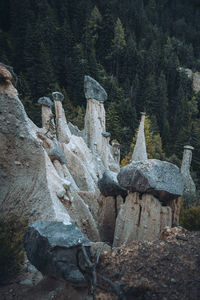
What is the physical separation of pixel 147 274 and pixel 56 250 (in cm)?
126

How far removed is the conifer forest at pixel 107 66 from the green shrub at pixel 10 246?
53.3ft

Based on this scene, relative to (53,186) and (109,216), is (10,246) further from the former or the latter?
(109,216)

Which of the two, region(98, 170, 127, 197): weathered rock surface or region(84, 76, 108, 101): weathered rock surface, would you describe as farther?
region(84, 76, 108, 101): weathered rock surface

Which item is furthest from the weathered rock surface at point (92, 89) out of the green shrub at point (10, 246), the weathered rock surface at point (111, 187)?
the green shrub at point (10, 246)

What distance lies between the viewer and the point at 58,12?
3234 centimetres

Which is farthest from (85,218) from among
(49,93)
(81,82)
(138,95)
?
(138,95)

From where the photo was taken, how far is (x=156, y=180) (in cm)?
428

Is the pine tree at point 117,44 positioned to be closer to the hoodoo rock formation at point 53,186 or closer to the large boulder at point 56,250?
the hoodoo rock formation at point 53,186

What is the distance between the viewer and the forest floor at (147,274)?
2459mm

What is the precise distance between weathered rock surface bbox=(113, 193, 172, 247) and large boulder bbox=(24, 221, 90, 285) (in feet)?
6.54

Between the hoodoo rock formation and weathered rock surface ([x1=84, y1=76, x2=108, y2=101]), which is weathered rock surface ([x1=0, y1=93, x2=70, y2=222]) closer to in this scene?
the hoodoo rock formation

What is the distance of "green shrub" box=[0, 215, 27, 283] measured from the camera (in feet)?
10.3

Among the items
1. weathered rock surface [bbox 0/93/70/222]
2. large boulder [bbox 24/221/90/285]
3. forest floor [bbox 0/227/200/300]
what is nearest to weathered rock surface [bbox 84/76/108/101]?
weathered rock surface [bbox 0/93/70/222]

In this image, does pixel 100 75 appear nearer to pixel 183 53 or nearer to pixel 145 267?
pixel 183 53
